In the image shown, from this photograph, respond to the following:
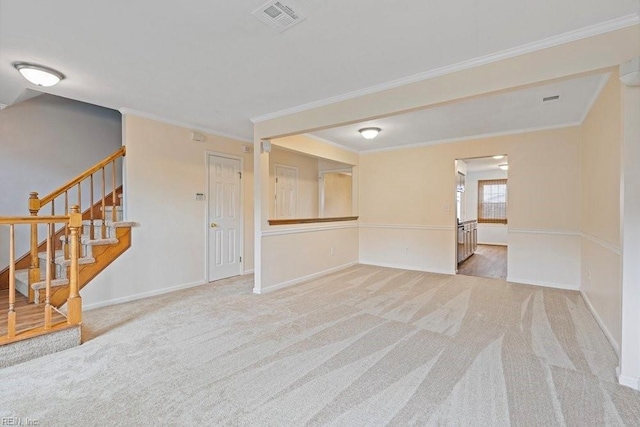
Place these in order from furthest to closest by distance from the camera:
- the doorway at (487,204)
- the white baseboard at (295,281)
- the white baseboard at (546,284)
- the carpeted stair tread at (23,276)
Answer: the doorway at (487,204) < the white baseboard at (546,284) < the white baseboard at (295,281) < the carpeted stair tread at (23,276)

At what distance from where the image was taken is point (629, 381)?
196cm

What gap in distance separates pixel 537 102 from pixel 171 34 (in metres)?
3.94

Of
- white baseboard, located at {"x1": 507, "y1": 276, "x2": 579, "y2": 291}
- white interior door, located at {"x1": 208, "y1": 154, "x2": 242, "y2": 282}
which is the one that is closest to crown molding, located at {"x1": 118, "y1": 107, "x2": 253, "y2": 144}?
white interior door, located at {"x1": 208, "y1": 154, "x2": 242, "y2": 282}

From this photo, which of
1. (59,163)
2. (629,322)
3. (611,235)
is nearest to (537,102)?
(611,235)

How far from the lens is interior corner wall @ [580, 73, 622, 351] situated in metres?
2.52

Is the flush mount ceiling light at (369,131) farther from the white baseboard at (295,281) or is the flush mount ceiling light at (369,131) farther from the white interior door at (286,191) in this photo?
the white baseboard at (295,281)

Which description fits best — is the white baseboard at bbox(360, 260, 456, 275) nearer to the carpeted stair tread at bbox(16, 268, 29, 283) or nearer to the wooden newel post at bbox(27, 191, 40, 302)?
the wooden newel post at bbox(27, 191, 40, 302)

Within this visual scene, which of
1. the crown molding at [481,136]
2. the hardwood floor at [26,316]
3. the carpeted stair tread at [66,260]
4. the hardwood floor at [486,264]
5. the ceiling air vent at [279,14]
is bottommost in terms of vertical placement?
the hardwood floor at [486,264]

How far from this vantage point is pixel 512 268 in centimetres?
476

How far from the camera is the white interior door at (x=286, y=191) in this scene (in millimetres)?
6094

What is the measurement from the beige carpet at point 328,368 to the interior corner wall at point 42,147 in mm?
2028

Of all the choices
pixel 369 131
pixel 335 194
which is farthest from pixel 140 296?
pixel 335 194

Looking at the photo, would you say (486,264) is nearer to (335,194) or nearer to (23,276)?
(335,194)

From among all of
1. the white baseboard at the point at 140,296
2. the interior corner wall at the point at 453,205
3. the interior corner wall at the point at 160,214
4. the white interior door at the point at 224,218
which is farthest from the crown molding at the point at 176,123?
the interior corner wall at the point at 453,205
